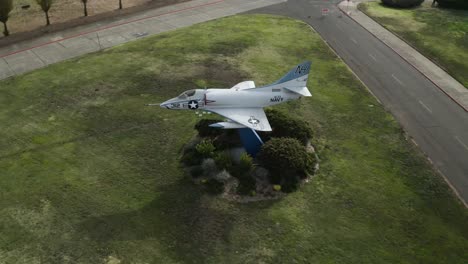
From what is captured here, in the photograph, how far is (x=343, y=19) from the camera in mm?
54938

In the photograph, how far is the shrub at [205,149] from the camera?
28.2 m

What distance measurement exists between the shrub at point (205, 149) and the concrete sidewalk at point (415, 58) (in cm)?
2332

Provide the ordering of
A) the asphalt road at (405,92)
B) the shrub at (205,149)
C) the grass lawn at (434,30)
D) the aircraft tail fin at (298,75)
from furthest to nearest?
the grass lawn at (434,30)
the asphalt road at (405,92)
the shrub at (205,149)
the aircraft tail fin at (298,75)

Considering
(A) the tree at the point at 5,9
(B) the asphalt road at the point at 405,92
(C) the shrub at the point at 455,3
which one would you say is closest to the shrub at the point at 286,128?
(B) the asphalt road at the point at 405,92

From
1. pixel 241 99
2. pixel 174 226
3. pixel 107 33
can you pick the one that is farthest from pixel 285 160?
pixel 107 33

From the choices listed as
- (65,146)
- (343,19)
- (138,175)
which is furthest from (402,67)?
(65,146)

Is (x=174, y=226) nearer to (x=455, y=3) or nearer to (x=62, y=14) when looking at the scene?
(x=62, y=14)

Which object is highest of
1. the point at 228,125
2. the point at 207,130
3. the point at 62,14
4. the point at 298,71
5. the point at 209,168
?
the point at 298,71

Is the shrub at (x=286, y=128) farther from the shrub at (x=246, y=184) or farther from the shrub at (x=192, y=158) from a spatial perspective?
the shrub at (x=192, y=158)

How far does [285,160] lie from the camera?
87.4 feet

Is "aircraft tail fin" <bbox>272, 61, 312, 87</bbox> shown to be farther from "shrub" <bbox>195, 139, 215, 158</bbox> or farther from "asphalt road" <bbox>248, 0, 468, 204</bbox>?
"asphalt road" <bbox>248, 0, 468, 204</bbox>

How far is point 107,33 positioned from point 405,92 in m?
33.5

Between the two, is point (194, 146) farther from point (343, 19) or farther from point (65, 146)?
point (343, 19)

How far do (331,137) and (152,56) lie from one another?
849 inches
